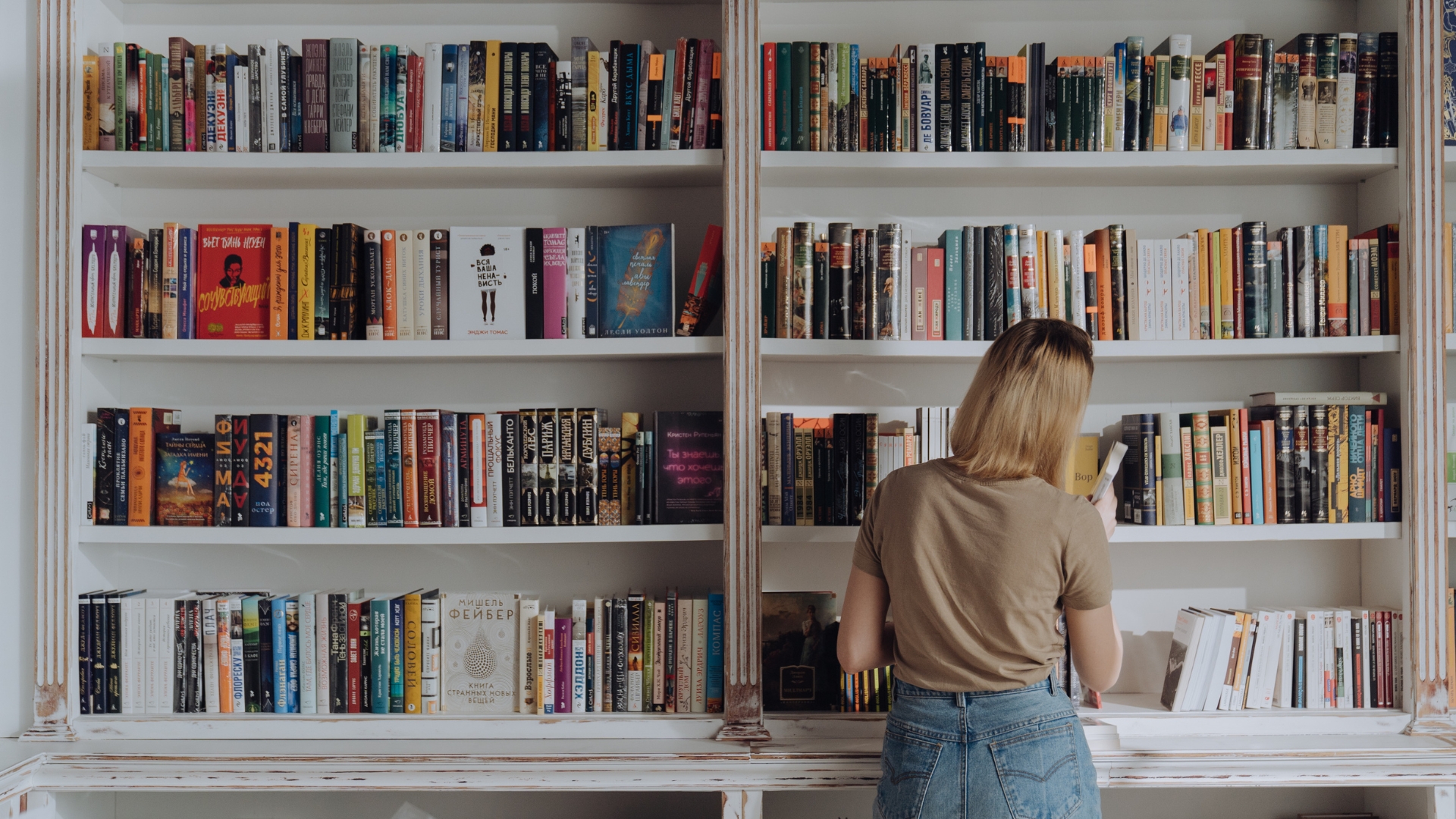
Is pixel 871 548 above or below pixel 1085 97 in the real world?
below

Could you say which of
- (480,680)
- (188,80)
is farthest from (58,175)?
(480,680)

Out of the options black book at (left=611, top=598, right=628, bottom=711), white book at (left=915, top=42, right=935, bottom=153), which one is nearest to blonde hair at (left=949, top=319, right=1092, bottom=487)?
white book at (left=915, top=42, right=935, bottom=153)

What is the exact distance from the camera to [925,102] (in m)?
2.02

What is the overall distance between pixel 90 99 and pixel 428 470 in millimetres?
1133

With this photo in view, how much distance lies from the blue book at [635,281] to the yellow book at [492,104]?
0.32 m

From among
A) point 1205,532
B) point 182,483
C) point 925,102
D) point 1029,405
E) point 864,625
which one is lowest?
point 864,625

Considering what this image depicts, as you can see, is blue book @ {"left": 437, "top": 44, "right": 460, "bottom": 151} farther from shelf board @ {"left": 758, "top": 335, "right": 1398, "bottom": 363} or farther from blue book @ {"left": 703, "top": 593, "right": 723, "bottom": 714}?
blue book @ {"left": 703, "top": 593, "right": 723, "bottom": 714}

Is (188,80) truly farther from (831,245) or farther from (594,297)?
(831,245)

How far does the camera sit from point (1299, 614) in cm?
207

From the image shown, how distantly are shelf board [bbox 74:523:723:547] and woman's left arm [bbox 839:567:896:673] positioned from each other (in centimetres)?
41

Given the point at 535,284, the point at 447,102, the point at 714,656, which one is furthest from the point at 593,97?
the point at 714,656

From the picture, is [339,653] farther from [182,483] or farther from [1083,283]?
[1083,283]

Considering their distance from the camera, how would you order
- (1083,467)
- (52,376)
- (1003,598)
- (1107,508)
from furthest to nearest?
(1083,467)
(52,376)
(1107,508)
(1003,598)

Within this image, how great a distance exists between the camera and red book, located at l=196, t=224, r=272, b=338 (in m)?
2.05
